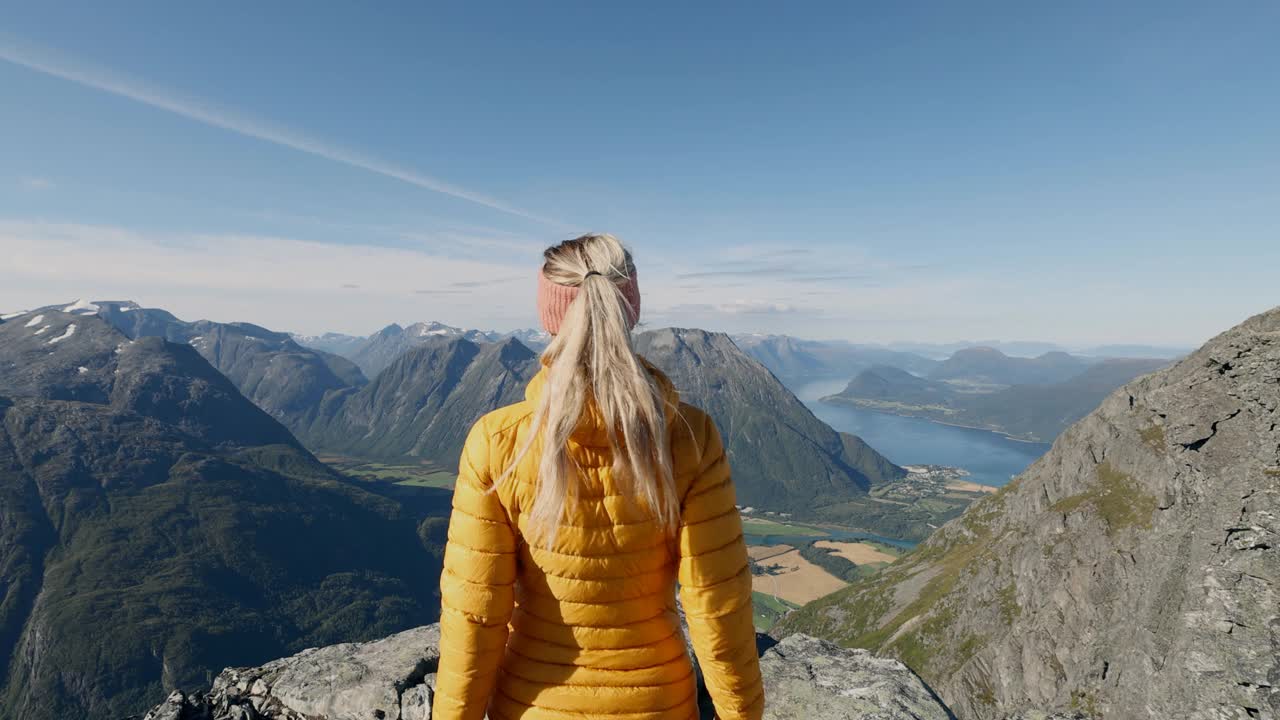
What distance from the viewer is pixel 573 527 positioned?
3.84 metres

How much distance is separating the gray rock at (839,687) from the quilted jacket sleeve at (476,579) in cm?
539

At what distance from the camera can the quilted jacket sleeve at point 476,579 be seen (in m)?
3.80

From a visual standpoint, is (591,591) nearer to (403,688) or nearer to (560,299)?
(560,299)

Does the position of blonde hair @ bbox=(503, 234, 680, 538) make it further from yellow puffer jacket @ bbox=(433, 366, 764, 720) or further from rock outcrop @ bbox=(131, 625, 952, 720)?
rock outcrop @ bbox=(131, 625, 952, 720)

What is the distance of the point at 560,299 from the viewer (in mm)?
3912

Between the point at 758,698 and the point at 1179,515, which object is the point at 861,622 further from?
the point at 758,698

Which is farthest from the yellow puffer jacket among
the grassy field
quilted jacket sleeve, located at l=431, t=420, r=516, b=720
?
the grassy field

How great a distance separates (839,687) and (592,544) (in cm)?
642

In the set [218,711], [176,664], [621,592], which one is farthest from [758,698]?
[176,664]

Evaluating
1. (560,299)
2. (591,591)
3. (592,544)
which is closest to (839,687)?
(591,591)

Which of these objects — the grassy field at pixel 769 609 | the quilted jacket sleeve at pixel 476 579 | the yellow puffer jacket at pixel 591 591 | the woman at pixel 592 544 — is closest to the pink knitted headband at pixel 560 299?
the woman at pixel 592 544

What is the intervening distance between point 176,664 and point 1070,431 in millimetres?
239581

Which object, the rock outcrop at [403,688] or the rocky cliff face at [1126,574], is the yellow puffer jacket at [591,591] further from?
the rocky cliff face at [1126,574]

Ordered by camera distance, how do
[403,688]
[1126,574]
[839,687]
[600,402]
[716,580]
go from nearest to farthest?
[600,402] < [716,580] < [403,688] < [839,687] < [1126,574]
